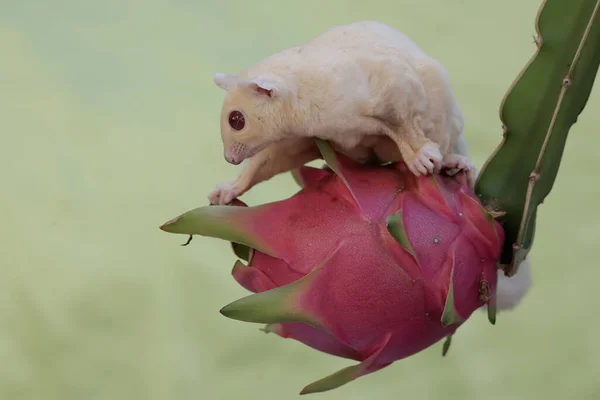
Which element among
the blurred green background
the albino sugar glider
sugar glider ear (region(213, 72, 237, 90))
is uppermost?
sugar glider ear (region(213, 72, 237, 90))

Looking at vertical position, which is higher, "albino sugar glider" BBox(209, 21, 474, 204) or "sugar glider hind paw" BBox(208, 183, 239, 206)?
"albino sugar glider" BBox(209, 21, 474, 204)

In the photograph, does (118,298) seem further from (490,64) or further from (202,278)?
(490,64)

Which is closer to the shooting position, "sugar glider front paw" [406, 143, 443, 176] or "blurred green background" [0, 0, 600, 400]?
"sugar glider front paw" [406, 143, 443, 176]

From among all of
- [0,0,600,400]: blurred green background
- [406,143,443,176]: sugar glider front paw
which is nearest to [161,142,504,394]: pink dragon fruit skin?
[406,143,443,176]: sugar glider front paw

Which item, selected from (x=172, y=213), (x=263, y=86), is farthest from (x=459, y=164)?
(x=172, y=213)

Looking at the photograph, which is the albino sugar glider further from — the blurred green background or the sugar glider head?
the blurred green background

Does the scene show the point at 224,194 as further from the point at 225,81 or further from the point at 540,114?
the point at 540,114

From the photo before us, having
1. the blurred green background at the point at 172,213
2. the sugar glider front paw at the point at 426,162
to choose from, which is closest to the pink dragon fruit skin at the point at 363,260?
the sugar glider front paw at the point at 426,162
